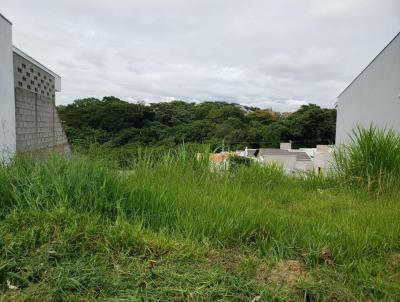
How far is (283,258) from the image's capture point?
231cm

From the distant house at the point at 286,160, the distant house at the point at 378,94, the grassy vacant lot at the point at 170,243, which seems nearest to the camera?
the grassy vacant lot at the point at 170,243

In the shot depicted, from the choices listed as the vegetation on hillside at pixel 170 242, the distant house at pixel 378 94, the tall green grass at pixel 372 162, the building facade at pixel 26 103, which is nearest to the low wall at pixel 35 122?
the building facade at pixel 26 103

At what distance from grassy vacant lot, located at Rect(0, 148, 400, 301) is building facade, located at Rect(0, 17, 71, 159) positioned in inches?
97.6

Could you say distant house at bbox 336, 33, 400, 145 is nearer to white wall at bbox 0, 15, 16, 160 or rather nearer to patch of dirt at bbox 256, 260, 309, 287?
white wall at bbox 0, 15, 16, 160

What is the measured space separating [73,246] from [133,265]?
1.40ft

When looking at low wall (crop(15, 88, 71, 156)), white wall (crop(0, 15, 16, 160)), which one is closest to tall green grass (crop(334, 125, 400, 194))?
low wall (crop(15, 88, 71, 156))

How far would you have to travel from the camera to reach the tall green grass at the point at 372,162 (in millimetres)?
4492

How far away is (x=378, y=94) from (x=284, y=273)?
1722 cm

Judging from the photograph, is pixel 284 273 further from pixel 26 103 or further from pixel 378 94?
pixel 378 94

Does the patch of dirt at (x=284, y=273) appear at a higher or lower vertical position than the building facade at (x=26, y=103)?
lower

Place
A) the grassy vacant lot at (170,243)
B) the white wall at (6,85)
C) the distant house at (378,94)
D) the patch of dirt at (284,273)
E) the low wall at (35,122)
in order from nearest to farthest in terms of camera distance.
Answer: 1. the grassy vacant lot at (170,243)
2. the patch of dirt at (284,273)
3. the white wall at (6,85)
4. the low wall at (35,122)
5. the distant house at (378,94)

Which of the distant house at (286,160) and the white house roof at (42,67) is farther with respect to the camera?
A: the white house roof at (42,67)

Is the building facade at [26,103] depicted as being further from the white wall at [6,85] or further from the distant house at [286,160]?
the distant house at [286,160]

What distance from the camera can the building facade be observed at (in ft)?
19.8
